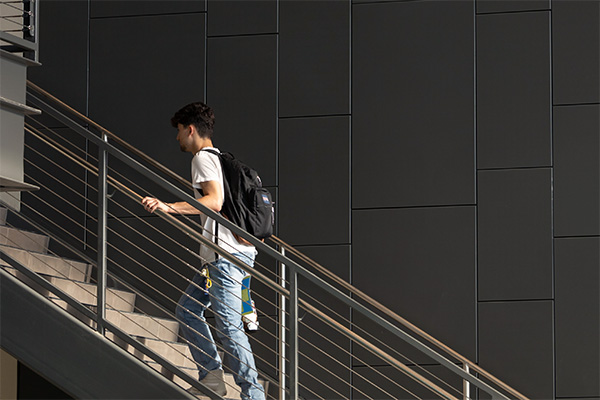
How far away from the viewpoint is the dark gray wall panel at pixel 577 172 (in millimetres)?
4840

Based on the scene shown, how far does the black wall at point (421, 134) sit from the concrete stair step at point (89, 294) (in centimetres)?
103

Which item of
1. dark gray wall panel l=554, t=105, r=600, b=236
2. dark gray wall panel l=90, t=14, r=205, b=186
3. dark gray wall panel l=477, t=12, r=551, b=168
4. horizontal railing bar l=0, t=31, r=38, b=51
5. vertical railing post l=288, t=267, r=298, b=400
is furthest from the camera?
dark gray wall panel l=90, t=14, r=205, b=186

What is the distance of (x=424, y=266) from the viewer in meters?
5.00

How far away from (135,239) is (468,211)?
6.74ft

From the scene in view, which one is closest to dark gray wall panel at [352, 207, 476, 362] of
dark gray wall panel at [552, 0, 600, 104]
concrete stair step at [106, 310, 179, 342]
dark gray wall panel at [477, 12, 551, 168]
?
dark gray wall panel at [477, 12, 551, 168]

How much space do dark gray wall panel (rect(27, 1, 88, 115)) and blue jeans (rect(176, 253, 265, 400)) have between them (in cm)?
222

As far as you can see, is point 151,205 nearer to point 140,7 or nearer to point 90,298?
point 90,298

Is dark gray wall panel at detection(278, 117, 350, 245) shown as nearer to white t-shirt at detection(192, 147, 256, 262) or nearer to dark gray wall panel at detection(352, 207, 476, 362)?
dark gray wall panel at detection(352, 207, 476, 362)

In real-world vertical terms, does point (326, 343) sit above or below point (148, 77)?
below

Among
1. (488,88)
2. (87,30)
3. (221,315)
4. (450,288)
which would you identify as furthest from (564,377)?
(87,30)

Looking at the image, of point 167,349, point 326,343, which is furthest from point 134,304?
point 326,343

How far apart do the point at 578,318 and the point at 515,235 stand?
0.58m

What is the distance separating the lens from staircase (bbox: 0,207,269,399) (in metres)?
4.00

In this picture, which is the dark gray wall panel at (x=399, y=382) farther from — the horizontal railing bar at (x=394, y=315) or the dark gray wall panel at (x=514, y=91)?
the dark gray wall panel at (x=514, y=91)
